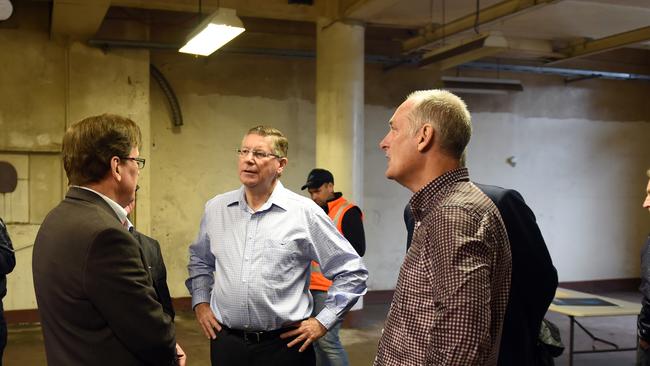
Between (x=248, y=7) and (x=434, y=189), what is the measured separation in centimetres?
518

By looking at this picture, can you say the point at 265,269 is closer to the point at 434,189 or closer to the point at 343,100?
the point at 434,189

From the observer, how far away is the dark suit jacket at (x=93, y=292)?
1.60m

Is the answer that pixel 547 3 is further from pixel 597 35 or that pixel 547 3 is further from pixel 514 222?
pixel 514 222

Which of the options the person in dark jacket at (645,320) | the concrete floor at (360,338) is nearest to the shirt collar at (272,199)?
the person in dark jacket at (645,320)

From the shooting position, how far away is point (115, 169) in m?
1.78

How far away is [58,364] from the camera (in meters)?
1.68

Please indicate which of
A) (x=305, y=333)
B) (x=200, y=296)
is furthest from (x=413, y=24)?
(x=305, y=333)

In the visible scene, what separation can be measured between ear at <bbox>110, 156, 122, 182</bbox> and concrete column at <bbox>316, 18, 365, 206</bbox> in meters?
4.73

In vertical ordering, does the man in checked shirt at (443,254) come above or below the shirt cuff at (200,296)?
above

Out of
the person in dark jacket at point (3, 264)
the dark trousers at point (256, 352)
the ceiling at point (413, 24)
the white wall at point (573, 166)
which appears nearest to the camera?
the dark trousers at point (256, 352)

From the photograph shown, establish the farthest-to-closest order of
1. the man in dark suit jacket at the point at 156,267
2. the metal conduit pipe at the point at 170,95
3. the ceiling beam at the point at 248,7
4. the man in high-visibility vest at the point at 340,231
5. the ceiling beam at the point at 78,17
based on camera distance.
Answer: the metal conduit pipe at the point at 170,95 < the ceiling beam at the point at 248,7 < the ceiling beam at the point at 78,17 < the man in high-visibility vest at the point at 340,231 < the man in dark suit jacket at the point at 156,267

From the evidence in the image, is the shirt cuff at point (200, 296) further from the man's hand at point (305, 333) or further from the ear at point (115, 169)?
the ear at point (115, 169)

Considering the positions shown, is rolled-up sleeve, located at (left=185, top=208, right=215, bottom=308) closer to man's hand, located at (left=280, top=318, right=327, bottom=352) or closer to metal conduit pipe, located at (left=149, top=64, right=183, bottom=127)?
man's hand, located at (left=280, top=318, right=327, bottom=352)

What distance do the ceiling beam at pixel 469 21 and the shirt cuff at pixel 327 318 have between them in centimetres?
342
